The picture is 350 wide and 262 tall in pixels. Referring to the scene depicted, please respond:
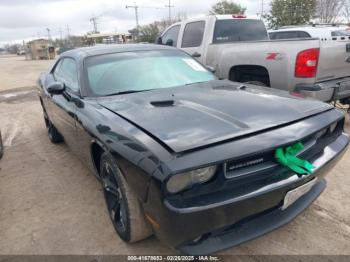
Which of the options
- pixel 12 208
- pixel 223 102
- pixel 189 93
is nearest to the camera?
pixel 223 102

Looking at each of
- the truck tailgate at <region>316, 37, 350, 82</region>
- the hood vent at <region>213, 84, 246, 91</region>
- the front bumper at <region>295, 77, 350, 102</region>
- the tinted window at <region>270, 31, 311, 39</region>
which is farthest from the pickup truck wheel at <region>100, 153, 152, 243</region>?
the tinted window at <region>270, 31, 311, 39</region>

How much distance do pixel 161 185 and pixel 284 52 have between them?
339cm

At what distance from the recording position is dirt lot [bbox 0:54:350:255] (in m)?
2.52

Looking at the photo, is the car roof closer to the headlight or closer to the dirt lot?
the dirt lot

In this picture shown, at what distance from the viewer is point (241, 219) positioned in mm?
2010

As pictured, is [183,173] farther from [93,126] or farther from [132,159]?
[93,126]

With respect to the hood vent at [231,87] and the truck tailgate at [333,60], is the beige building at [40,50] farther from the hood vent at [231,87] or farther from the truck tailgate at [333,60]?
the hood vent at [231,87]

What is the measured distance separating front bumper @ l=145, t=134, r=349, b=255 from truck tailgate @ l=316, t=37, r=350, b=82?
8.40 ft

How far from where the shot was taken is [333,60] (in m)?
4.48

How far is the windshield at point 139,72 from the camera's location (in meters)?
3.26

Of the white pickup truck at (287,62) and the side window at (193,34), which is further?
the side window at (193,34)

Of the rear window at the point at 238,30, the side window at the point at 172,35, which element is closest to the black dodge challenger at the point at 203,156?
the rear window at the point at 238,30

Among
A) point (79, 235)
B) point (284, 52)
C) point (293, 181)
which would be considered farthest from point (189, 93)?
point (284, 52)

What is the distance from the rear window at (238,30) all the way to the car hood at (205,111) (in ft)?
11.3
